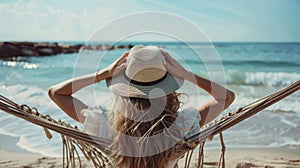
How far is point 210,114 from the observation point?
46.0 inches

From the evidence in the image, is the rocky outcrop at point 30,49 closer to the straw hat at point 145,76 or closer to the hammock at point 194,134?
the hammock at point 194,134

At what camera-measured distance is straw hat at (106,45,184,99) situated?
0.98 metres

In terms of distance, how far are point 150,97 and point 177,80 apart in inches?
4.1

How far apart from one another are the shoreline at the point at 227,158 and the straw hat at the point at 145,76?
150 cm

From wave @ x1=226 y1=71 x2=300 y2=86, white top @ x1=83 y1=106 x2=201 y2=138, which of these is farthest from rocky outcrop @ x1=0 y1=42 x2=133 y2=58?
white top @ x1=83 y1=106 x2=201 y2=138

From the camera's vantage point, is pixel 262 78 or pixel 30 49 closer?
pixel 262 78

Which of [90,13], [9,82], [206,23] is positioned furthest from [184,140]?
[90,13]

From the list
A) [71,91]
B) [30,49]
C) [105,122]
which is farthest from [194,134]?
[30,49]

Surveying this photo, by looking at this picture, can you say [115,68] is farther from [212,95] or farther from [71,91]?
[212,95]

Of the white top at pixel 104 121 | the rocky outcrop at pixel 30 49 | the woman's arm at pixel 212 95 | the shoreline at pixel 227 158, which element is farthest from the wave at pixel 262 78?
the rocky outcrop at pixel 30 49

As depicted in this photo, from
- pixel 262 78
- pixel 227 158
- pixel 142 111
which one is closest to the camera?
pixel 142 111

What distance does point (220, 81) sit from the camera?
184 inches

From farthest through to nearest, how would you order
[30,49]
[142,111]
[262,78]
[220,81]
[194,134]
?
[30,49], [262,78], [220,81], [194,134], [142,111]

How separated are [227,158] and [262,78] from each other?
5.62m
